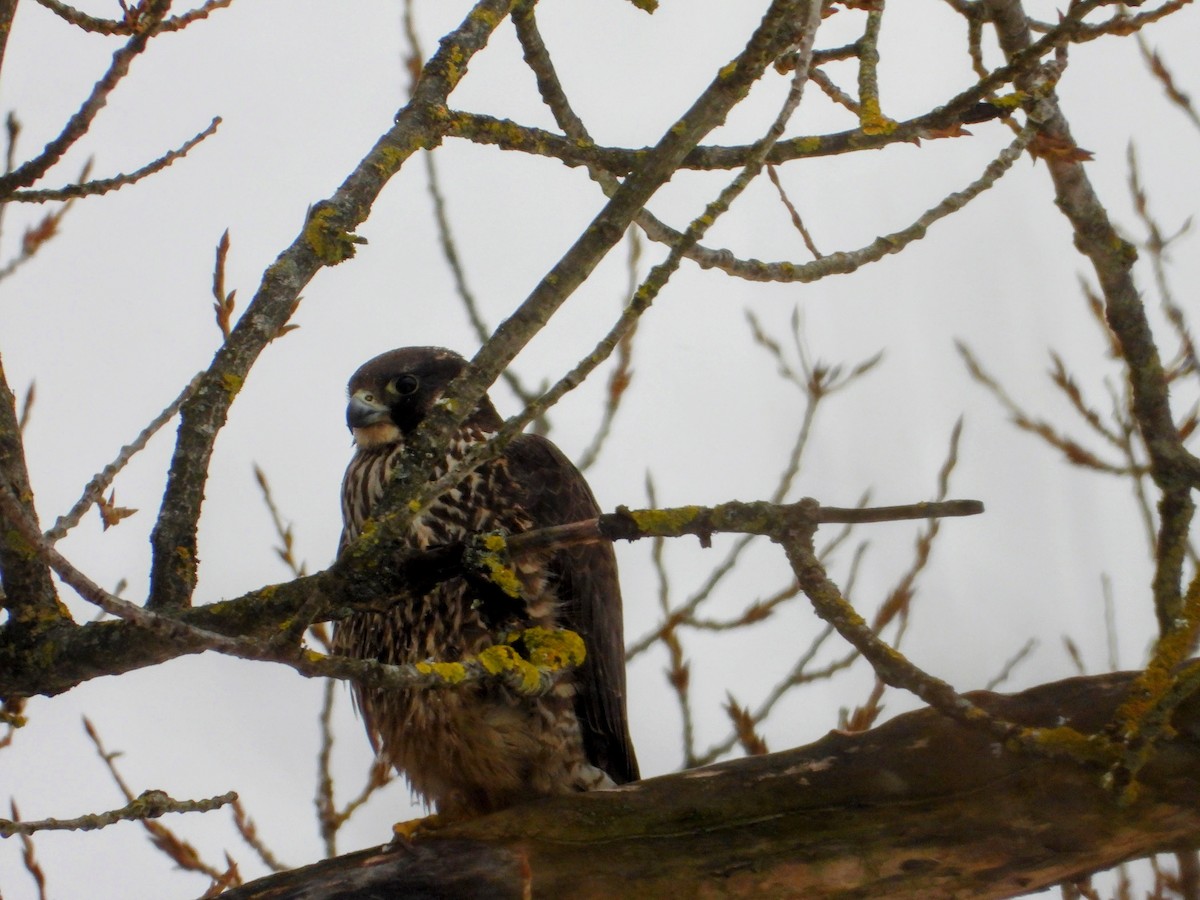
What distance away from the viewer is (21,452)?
2.29 m

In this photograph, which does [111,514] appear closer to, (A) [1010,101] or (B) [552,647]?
(B) [552,647]

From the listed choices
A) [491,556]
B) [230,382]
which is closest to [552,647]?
[491,556]

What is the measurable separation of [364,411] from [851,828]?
2.15 m

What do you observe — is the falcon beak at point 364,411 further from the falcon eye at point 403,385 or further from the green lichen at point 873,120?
the green lichen at point 873,120

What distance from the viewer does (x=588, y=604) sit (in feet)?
11.8

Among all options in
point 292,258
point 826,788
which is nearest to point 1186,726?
point 826,788

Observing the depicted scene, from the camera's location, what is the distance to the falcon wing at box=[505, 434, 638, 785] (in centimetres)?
352

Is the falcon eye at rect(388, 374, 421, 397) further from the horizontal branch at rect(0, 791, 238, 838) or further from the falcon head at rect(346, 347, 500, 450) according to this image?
the horizontal branch at rect(0, 791, 238, 838)

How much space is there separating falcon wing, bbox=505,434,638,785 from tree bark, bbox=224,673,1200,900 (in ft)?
2.89

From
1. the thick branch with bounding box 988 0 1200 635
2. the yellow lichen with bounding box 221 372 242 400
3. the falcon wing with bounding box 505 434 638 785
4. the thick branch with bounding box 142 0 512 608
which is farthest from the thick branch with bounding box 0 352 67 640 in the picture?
the thick branch with bounding box 988 0 1200 635

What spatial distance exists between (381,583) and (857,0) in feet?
5.30

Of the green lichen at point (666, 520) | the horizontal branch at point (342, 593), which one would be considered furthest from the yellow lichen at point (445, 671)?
the green lichen at point (666, 520)

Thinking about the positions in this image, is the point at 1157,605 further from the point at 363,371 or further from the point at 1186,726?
the point at 363,371

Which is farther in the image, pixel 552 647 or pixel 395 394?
pixel 395 394
